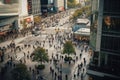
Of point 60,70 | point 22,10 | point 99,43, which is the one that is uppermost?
point 22,10

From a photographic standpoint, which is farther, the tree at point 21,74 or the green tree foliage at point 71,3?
the green tree foliage at point 71,3

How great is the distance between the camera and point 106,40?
126 ft

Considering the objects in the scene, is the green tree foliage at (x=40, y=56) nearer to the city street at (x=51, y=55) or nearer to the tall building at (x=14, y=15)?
the city street at (x=51, y=55)

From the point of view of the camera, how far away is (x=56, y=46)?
Answer: 70688mm

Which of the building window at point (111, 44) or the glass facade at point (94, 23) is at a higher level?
the glass facade at point (94, 23)

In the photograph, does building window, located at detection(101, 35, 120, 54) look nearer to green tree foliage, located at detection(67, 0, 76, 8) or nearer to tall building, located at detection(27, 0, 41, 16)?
tall building, located at detection(27, 0, 41, 16)

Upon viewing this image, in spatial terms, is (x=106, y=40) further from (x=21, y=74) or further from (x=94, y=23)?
(x=21, y=74)

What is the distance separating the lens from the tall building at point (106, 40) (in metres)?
36.8

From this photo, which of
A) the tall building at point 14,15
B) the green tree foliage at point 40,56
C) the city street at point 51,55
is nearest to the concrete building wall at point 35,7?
the tall building at point 14,15

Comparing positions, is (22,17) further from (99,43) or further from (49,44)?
(99,43)

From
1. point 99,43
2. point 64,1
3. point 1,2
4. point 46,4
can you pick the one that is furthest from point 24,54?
point 64,1

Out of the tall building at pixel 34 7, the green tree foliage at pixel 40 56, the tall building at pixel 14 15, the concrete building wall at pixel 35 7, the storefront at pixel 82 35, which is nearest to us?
the green tree foliage at pixel 40 56

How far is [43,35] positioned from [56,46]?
1870 centimetres

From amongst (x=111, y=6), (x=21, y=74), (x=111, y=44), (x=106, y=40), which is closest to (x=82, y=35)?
(x=106, y=40)
